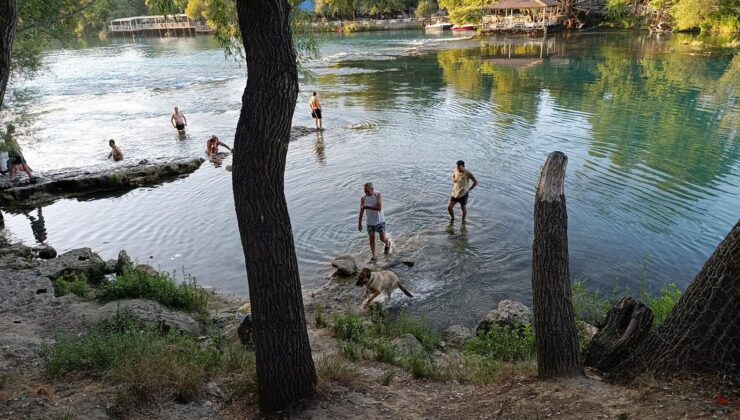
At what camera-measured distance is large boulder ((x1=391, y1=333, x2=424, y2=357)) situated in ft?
23.5

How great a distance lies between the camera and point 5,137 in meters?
13.3

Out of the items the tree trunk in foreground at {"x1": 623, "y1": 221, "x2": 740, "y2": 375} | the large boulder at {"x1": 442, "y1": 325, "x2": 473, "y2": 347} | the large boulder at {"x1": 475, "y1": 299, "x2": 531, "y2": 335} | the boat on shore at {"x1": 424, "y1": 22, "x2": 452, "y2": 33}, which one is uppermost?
the boat on shore at {"x1": 424, "y1": 22, "x2": 452, "y2": 33}

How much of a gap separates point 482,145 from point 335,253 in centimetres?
1012

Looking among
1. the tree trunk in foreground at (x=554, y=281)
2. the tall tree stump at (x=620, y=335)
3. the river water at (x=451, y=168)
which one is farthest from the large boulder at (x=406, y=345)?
the tall tree stump at (x=620, y=335)

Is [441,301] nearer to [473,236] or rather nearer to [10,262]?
[473,236]

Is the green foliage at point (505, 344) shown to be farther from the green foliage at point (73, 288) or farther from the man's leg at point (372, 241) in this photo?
the green foliage at point (73, 288)

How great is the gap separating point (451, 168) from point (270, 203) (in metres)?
13.1

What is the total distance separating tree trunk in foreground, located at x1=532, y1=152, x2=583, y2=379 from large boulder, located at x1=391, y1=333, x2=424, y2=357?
241 cm

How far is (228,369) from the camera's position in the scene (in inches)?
237

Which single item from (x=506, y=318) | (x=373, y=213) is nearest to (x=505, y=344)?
(x=506, y=318)

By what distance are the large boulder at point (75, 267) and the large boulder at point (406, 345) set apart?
664 centimetres

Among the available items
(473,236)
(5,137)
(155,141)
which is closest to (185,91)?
(155,141)

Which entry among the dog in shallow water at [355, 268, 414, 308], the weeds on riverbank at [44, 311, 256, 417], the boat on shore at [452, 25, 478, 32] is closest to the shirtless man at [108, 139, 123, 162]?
the weeds on riverbank at [44, 311, 256, 417]

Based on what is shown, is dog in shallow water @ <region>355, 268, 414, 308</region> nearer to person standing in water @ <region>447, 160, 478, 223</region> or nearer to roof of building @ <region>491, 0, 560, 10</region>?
person standing in water @ <region>447, 160, 478, 223</region>
